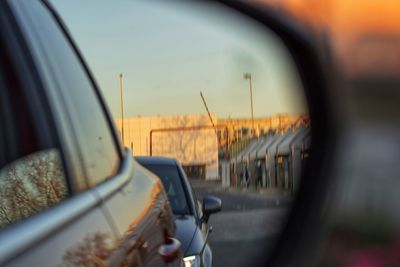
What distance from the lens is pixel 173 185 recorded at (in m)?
6.12

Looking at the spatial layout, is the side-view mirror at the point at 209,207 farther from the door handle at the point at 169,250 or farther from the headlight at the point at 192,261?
the door handle at the point at 169,250

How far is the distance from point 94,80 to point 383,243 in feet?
10.9

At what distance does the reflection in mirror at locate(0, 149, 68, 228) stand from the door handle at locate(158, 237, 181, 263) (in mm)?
578

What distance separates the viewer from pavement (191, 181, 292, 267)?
14.0 ft

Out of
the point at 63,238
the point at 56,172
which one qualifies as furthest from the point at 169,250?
the point at 63,238

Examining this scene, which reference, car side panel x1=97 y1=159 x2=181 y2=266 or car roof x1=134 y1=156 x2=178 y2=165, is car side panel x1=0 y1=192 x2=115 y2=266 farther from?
car roof x1=134 y1=156 x2=178 y2=165

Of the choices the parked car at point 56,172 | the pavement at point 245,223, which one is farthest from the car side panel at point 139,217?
the pavement at point 245,223

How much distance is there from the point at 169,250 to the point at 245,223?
385 inches

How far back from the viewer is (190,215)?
5719 mm

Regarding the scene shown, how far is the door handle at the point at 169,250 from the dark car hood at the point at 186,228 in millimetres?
1536

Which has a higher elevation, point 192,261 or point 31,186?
point 31,186

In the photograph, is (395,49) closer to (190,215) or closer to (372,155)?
(372,155)

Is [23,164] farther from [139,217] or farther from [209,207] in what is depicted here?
[209,207]

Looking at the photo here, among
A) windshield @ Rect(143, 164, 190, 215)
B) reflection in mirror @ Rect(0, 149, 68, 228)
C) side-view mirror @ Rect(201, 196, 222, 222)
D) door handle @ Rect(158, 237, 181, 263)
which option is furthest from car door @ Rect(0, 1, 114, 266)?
side-view mirror @ Rect(201, 196, 222, 222)
